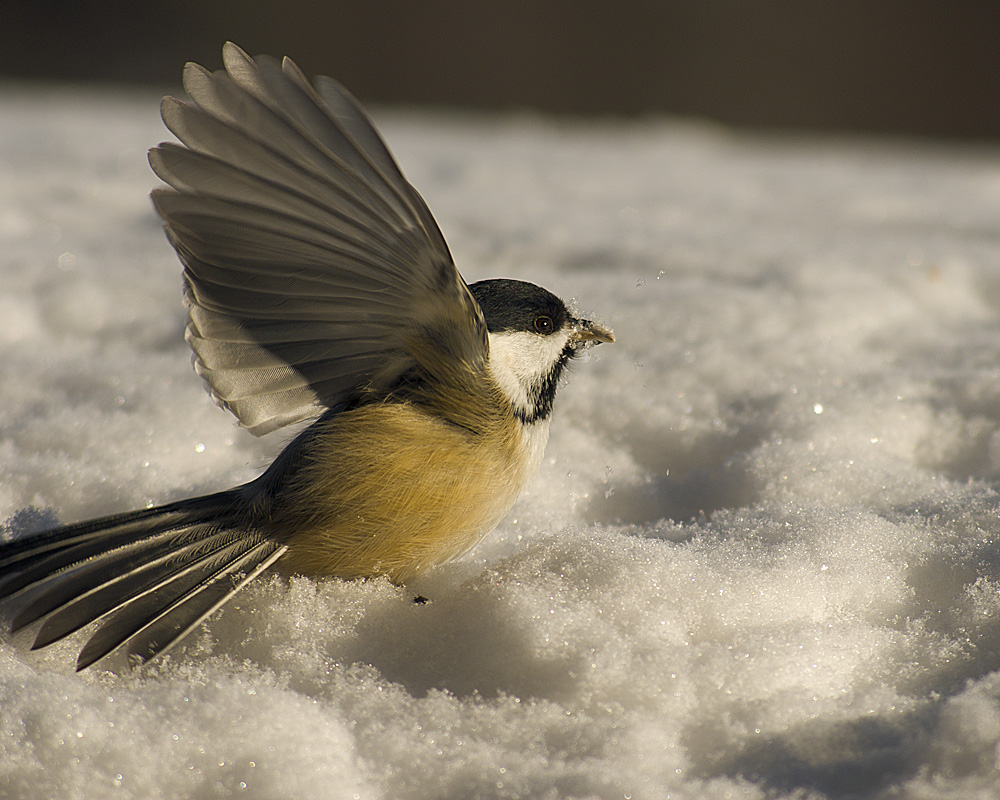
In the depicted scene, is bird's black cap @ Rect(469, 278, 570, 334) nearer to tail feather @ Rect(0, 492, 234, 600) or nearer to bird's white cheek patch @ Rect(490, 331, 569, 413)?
bird's white cheek patch @ Rect(490, 331, 569, 413)

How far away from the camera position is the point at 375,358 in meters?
1.69

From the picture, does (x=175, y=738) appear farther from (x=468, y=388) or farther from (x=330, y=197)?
(x=330, y=197)

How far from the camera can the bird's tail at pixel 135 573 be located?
5.05ft

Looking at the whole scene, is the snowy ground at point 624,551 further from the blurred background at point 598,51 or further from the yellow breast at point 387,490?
the blurred background at point 598,51

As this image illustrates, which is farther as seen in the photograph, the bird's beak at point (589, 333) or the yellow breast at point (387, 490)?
the bird's beak at point (589, 333)

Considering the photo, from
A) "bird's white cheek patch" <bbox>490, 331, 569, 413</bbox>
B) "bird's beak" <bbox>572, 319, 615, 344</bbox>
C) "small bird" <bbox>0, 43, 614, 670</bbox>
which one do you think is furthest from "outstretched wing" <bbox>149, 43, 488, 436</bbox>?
"bird's beak" <bbox>572, 319, 615, 344</bbox>

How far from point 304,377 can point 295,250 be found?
0.26 metres

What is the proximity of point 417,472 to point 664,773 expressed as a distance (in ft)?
2.23

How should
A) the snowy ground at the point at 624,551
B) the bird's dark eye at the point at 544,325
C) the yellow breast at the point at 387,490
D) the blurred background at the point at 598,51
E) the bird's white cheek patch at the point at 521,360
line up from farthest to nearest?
1. the blurred background at the point at 598,51
2. the bird's dark eye at the point at 544,325
3. the bird's white cheek patch at the point at 521,360
4. the yellow breast at the point at 387,490
5. the snowy ground at the point at 624,551

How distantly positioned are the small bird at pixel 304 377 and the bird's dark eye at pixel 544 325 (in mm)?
91

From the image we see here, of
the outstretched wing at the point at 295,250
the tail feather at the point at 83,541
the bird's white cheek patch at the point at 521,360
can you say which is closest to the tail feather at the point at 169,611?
the tail feather at the point at 83,541

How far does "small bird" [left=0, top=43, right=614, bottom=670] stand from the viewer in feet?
4.79

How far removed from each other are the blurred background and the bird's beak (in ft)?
32.0

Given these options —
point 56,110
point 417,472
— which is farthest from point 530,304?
point 56,110
